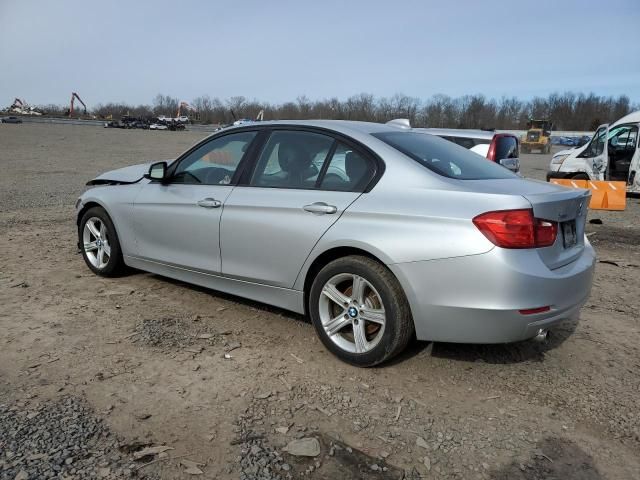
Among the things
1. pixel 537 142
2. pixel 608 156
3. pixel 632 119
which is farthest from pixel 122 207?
pixel 537 142

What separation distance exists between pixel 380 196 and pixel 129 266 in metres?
3.00

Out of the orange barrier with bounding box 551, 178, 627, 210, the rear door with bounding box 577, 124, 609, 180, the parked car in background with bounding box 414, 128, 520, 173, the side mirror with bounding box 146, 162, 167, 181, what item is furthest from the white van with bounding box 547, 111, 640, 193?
the side mirror with bounding box 146, 162, 167, 181

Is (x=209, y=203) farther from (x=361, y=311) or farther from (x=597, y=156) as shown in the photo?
(x=597, y=156)

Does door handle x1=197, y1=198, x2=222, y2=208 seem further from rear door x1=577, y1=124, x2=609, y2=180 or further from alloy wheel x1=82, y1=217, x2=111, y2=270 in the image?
rear door x1=577, y1=124, x2=609, y2=180

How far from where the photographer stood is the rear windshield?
12.0ft

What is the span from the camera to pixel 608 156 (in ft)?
48.4

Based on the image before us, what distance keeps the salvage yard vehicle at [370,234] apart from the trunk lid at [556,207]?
1 cm

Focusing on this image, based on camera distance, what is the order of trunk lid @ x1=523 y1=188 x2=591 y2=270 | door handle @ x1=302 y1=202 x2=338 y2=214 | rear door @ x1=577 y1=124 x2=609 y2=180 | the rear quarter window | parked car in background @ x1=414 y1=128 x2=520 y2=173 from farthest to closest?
rear door @ x1=577 y1=124 x2=609 y2=180 → the rear quarter window → parked car in background @ x1=414 y1=128 x2=520 y2=173 → door handle @ x1=302 y1=202 x2=338 y2=214 → trunk lid @ x1=523 y1=188 x2=591 y2=270

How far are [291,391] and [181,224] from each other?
1.94 m

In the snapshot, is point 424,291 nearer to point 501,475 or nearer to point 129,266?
point 501,475

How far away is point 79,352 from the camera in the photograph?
3.75 metres

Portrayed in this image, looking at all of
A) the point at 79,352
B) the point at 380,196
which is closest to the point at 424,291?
the point at 380,196

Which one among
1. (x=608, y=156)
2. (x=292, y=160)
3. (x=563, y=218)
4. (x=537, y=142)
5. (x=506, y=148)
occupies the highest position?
(x=292, y=160)

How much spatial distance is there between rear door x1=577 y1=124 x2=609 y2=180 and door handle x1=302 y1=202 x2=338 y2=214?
13.2m
